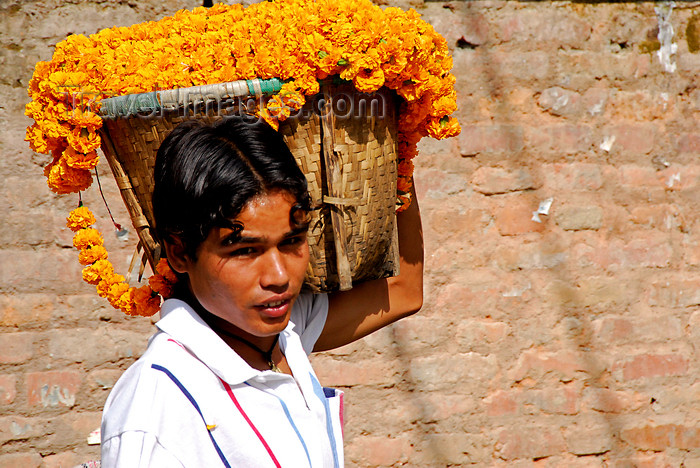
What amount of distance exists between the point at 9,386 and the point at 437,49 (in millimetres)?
2445

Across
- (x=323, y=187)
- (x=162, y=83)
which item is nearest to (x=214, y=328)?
(x=323, y=187)

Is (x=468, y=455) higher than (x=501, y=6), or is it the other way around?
(x=501, y=6)

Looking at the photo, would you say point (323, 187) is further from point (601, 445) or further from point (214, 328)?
point (601, 445)

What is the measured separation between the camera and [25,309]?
3006 mm

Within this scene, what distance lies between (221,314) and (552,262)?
7.71 feet

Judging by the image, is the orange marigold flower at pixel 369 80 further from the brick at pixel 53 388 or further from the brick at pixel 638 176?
the brick at pixel 638 176

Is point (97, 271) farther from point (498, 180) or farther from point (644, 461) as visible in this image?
point (644, 461)

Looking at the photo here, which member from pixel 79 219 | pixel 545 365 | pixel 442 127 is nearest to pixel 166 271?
pixel 79 219

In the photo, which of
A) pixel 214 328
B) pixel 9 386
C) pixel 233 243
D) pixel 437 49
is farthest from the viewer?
pixel 9 386

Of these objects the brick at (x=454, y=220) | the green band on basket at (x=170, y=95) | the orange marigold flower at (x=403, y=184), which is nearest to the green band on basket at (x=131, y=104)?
the green band on basket at (x=170, y=95)

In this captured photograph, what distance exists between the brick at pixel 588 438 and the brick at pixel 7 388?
2506 mm

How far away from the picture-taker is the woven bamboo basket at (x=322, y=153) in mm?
1311

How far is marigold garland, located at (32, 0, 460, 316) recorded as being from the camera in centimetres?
132

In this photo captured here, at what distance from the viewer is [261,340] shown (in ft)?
4.83
